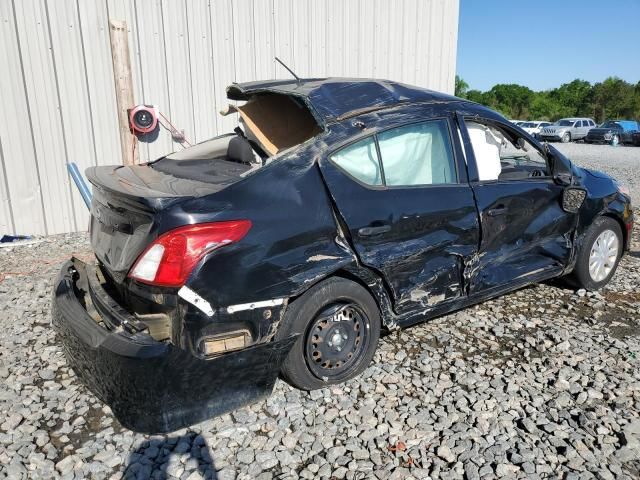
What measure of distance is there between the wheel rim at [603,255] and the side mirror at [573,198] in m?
0.54

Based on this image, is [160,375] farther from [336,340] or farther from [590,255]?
[590,255]

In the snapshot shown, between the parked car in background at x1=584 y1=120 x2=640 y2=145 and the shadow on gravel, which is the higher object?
the parked car in background at x1=584 y1=120 x2=640 y2=145

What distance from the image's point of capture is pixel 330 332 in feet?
9.64

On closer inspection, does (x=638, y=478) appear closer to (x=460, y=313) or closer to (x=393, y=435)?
(x=393, y=435)

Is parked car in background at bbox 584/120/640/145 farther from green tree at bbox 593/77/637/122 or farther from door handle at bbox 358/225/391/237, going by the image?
door handle at bbox 358/225/391/237

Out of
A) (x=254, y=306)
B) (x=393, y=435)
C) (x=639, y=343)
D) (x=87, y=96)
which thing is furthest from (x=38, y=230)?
(x=639, y=343)

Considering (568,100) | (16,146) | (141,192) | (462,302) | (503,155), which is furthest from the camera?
(568,100)

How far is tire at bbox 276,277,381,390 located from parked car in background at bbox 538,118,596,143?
31.4 meters

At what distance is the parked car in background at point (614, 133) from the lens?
90.8 feet

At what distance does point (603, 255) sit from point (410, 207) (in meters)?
2.55

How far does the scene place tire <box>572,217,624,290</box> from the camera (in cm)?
433

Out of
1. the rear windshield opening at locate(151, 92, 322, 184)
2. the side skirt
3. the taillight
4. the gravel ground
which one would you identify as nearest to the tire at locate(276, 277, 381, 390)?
the gravel ground

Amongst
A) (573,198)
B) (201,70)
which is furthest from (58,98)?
(573,198)

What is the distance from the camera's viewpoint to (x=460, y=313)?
4160mm
